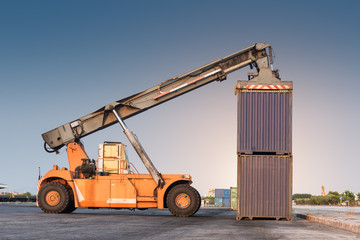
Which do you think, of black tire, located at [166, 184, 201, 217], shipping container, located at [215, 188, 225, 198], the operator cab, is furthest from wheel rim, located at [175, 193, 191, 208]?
shipping container, located at [215, 188, 225, 198]

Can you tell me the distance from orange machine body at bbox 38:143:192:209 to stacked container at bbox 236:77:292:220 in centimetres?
289

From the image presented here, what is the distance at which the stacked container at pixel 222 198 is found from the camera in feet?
217

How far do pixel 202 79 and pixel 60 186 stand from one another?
7.99 m

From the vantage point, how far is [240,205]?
1919 cm

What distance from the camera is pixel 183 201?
20.6m

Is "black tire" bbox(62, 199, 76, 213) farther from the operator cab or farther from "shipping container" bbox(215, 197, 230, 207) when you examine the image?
"shipping container" bbox(215, 197, 230, 207)

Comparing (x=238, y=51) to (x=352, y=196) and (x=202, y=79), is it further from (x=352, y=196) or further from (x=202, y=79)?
(x=352, y=196)

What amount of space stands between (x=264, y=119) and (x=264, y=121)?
80 mm

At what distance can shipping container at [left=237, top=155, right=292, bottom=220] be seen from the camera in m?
19.2

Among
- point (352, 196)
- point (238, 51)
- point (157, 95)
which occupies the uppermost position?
point (238, 51)

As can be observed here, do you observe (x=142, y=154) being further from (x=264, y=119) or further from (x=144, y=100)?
(x=264, y=119)

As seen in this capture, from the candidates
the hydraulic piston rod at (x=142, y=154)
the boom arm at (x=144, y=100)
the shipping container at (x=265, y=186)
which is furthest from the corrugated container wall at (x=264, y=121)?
the hydraulic piston rod at (x=142, y=154)

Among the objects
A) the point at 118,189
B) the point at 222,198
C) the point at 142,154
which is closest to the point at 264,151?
the point at 142,154

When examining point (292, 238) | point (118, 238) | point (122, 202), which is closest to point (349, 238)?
point (292, 238)
